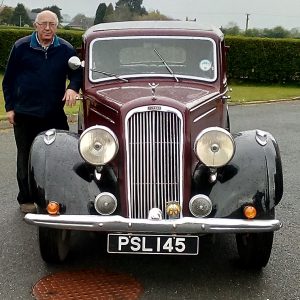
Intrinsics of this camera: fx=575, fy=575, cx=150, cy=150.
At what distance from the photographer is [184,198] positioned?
4.07 metres

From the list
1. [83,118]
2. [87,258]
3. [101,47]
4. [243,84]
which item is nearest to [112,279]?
[87,258]

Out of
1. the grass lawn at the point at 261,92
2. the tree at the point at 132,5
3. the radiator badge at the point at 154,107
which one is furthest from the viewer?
the tree at the point at 132,5

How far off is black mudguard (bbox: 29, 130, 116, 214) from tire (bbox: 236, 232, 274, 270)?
3.63ft

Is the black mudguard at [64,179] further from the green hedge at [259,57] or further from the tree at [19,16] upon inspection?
the tree at [19,16]

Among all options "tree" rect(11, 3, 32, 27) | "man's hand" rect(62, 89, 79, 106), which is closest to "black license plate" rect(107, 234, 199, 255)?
"man's hand" rect(62, 89, 79, 106)

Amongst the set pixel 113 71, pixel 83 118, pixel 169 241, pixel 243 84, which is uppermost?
pixel 113 71

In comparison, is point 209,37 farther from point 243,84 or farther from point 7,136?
point 243,84

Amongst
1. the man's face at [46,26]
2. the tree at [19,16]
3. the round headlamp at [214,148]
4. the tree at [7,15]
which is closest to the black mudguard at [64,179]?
the round headlamp at [214,148]

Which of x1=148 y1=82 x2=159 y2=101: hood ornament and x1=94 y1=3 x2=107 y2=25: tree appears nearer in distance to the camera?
x1=148 y1=82 x2=159 y2=101: hood ornament

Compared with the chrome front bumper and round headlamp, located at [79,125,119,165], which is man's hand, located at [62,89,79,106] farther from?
the chrome front bumper

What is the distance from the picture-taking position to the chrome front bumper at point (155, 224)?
12.6ft

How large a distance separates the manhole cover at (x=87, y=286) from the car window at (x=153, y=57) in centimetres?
184

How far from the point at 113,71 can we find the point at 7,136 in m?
5.24

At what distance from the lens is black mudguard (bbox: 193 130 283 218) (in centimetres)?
402
